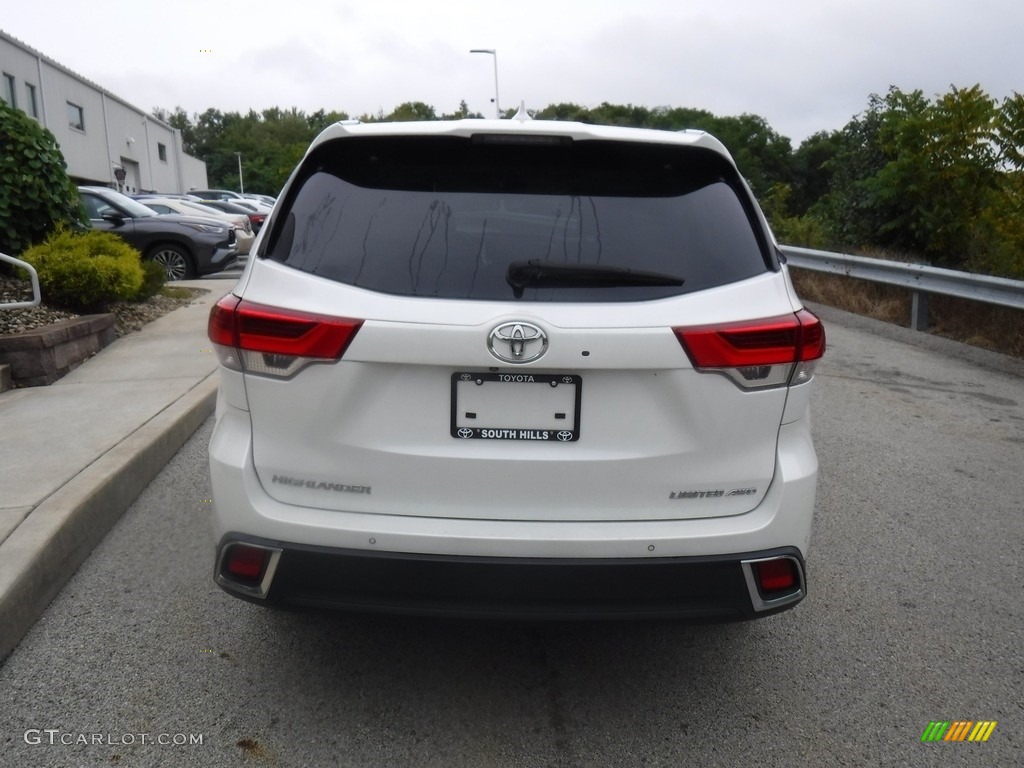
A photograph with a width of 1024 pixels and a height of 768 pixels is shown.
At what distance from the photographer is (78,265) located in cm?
862

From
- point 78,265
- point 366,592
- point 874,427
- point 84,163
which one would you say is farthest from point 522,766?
point 84,163

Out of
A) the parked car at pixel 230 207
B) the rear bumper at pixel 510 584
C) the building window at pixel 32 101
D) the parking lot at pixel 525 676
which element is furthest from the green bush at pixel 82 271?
the building window at pixel 32 101

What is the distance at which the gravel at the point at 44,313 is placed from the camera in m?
7.92

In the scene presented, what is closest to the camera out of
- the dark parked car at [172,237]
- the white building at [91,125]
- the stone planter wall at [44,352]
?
the stone planter wall at [44,352]

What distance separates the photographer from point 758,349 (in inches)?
106

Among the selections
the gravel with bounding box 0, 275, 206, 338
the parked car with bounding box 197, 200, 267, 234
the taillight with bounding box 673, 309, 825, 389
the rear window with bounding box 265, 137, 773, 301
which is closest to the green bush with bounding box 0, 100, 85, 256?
the gravel with bounding box 0, 275, 206, 338

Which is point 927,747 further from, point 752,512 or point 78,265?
point 78,265

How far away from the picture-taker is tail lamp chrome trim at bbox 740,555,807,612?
2.73 meters

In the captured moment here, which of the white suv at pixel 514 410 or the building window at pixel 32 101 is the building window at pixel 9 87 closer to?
the building window at pixel 32 101

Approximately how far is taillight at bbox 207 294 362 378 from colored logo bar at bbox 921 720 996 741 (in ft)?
7.22

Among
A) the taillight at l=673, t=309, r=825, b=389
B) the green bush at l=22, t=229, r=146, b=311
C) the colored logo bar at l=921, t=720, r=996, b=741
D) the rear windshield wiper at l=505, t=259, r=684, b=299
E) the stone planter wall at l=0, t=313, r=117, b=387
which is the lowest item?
the colored logo bar at l=921, t=720, r=996, b=741

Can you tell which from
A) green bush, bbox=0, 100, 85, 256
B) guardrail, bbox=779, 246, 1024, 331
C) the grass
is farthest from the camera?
the grass

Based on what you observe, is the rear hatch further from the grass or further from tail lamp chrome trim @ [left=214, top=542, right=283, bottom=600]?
the grass

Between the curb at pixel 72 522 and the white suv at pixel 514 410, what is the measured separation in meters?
1.20
